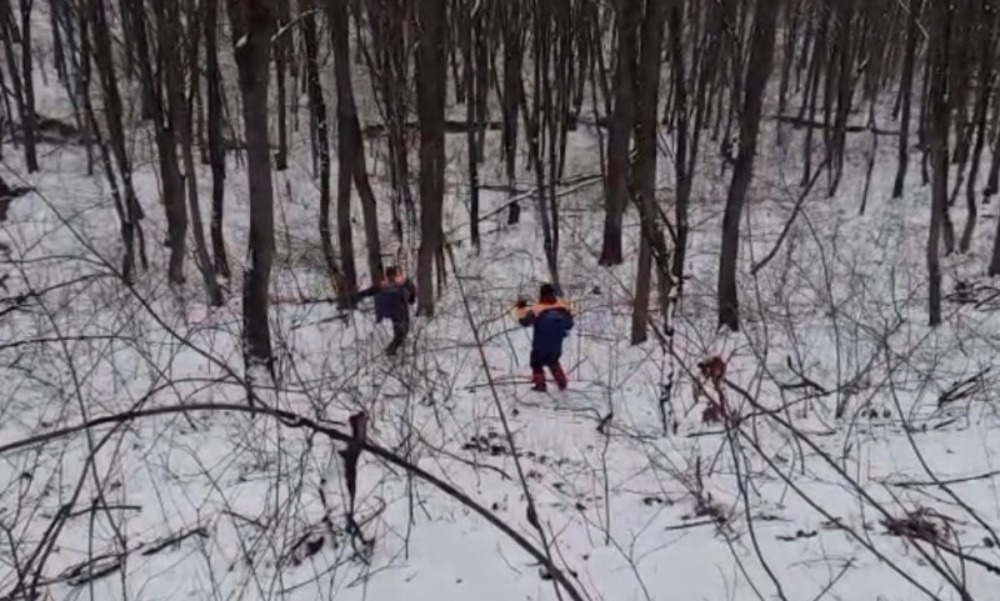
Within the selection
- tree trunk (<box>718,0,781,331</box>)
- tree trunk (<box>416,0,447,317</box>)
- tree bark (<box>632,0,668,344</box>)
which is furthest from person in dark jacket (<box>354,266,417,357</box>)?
tree trunk (<box>718,0,781,331</box>)

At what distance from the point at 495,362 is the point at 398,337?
4.29ft

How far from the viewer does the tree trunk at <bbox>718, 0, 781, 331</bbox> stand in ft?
31.7

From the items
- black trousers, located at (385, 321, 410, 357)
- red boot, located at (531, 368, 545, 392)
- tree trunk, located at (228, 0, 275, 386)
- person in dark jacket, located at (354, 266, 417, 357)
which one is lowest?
red boot, located at (531, 368, 545, 392)

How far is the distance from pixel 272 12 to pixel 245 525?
459 cm

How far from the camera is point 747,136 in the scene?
10.3 m

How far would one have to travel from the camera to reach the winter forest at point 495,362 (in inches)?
174

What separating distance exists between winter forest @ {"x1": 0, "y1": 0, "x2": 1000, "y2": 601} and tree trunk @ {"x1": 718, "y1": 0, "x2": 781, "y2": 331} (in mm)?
45

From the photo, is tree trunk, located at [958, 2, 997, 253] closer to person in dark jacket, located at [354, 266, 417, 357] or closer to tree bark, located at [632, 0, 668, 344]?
tree bark, located at [632, 0, 668, 344]

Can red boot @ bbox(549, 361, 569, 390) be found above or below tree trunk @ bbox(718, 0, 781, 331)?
below

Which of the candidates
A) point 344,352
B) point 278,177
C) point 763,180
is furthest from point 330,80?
point 344,352

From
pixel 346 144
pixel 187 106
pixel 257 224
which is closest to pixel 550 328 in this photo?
pixel 257 224

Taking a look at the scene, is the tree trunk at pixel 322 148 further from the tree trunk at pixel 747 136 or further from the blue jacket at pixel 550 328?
the tree trunk at pixel 747 136

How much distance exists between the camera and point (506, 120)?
63.3 ft

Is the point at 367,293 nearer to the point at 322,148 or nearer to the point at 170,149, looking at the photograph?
the point at 170,149
